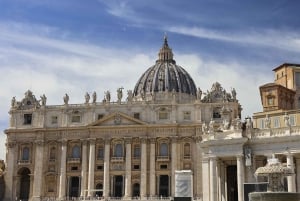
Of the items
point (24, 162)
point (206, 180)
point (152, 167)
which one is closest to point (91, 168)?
point (152, 167)

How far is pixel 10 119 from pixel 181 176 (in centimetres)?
5516

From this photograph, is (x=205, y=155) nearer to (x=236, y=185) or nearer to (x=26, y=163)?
(x=236, y=185)

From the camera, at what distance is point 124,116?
288 ft

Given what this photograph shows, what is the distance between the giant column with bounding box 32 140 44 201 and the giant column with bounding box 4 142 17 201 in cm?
429

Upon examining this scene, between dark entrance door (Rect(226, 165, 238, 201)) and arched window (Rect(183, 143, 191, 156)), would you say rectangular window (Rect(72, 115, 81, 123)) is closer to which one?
arched window (Rect(183, 143, 191, 156))

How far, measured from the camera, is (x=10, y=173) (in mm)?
90000

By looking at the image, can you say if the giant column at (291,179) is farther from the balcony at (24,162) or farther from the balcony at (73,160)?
the balcony at (24,162)

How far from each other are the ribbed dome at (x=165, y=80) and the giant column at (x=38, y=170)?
24.9 meters

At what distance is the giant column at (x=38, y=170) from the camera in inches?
3435

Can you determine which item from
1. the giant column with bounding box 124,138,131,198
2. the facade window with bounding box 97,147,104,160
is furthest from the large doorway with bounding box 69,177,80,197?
the giant column with bounding box 124,138,131,198

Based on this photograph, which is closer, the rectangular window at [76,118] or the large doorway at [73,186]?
the large doorway at [73,186]

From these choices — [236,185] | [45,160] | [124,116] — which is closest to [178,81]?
[124,116]

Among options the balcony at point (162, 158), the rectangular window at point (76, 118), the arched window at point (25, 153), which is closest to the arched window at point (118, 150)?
the balcony at point (162, 158)

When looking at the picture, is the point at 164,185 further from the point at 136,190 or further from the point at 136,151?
the point at 136,151
